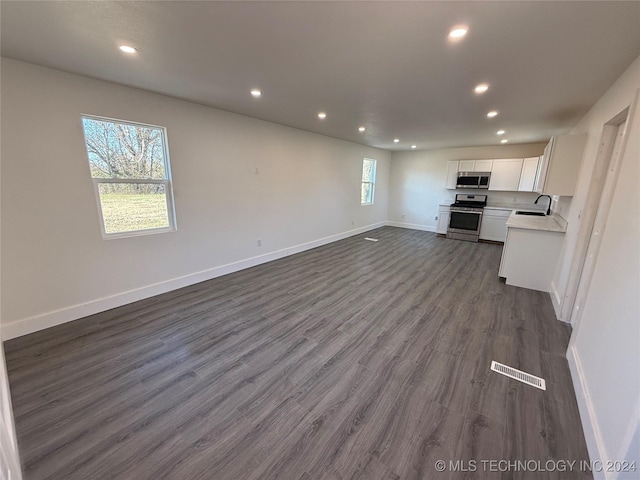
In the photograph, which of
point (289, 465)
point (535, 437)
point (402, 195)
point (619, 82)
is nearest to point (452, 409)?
point (535, 437)

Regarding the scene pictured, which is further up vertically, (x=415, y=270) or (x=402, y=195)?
(x=402, y=195)

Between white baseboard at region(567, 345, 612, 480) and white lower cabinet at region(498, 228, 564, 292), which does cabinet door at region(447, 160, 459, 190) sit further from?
white baseboard at region(567, 345, 612, 480)

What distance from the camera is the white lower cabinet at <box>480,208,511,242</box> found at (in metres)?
6.48

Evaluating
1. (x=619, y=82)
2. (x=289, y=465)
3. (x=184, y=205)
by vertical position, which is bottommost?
(x=289, y=465)

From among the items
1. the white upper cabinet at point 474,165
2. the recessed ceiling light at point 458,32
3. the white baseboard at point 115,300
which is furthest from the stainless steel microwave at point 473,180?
the recessed ceiling light at point 458,32

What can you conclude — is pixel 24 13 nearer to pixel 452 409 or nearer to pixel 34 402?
pixel 34 402

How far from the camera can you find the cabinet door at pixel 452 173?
23.3ft

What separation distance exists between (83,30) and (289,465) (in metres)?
3.16

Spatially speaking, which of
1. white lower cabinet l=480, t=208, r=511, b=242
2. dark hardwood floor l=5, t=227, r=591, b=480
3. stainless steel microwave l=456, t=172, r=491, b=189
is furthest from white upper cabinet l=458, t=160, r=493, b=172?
dark hardwood floor l=5, t=227, r=591, b=480

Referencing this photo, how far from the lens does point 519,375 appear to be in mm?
2139

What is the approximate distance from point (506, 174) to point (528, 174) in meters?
0.44

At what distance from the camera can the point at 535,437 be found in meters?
1.62

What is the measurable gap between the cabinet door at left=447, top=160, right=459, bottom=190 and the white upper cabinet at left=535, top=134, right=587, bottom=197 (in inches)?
141

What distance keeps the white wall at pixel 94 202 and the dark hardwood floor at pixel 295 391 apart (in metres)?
0.37
